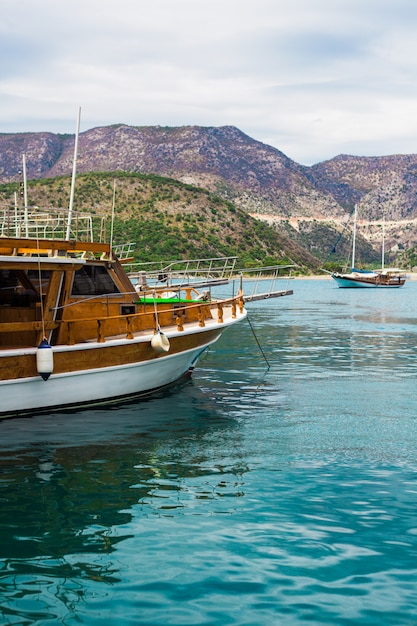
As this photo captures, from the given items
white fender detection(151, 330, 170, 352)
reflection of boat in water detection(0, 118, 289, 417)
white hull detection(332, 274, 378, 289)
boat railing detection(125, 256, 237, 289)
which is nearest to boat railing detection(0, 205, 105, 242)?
reflection of boat in water detection(0, 118, 289, 417)

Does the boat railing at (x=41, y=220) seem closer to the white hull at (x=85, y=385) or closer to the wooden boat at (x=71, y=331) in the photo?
the wooden boat at (x=71, y=331)

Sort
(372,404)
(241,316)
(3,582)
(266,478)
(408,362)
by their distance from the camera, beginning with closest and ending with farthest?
(3,582)
(266,478)
(372,404)
(241,316)
(408,362)

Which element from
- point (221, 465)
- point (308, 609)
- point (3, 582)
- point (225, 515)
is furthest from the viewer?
point (221, 465)

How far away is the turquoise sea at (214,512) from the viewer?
24.6 ft

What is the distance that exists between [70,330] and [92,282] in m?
1.79

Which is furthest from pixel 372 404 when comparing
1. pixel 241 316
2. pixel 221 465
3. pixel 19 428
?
pixel 19 428

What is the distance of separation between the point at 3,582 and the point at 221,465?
4859 mm

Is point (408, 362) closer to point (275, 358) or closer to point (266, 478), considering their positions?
point (275, 358)

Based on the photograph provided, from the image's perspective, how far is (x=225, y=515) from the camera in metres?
9.73

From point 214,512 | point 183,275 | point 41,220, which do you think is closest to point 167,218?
point 183,275

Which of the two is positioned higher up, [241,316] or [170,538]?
[241,316]

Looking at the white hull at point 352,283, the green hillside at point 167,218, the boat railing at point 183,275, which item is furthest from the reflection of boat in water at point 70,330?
the green hillside at point 167,218

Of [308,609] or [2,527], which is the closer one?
[308,609]

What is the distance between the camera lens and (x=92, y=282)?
16.9 m
